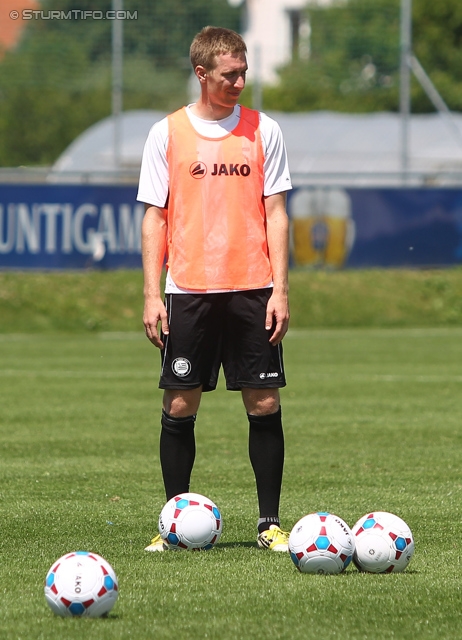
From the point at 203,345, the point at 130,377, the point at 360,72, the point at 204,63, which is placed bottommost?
the point at 130,377

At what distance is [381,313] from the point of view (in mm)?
24109

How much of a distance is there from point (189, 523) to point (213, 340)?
872 mm

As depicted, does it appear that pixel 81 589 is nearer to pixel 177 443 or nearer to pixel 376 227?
pixel 177 443

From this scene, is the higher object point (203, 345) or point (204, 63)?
point (204, 63)

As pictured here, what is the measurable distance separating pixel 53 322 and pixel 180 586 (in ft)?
59.6

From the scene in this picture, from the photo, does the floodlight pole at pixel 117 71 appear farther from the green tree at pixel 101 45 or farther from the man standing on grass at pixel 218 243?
the man standing on grass at pixel 218 243

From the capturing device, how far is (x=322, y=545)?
5305mm

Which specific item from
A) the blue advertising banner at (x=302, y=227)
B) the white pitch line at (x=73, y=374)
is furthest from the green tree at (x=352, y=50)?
the white pitch line at (x=73, y=374)

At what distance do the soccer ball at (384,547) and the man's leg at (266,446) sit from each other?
742mm

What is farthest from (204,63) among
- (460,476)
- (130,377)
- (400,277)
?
(400,277)

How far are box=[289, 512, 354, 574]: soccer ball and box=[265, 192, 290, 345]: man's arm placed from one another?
99cm

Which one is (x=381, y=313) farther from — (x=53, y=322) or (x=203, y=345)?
(x=203, y=345)

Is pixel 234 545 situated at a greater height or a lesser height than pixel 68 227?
lesser

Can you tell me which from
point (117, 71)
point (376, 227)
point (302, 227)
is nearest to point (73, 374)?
point (302, 227)
